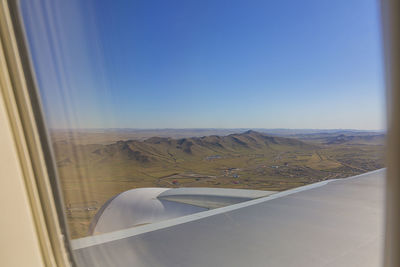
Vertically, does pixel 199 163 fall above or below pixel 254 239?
above

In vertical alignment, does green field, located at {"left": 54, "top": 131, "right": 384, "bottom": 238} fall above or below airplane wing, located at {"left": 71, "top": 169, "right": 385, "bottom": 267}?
above

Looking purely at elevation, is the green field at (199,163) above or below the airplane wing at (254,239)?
above

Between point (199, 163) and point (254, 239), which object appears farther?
point (199, 163)

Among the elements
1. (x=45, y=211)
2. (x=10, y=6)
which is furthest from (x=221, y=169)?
(x=10, y=6)

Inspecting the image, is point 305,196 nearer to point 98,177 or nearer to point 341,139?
point 341,139
